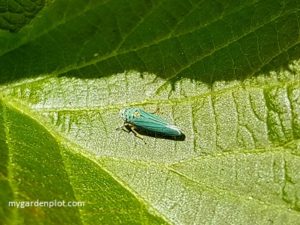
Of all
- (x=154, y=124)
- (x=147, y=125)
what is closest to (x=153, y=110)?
(x=154, y=124)

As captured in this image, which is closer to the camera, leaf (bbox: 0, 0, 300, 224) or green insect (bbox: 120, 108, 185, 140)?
leaf (bbox: 0, 0, 300, 224)

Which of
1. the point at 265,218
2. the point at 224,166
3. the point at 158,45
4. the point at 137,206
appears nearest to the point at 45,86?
the point at 158,45

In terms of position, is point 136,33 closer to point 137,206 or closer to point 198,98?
point 198,98

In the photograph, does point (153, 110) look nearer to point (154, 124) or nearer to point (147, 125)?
point (154, 124)

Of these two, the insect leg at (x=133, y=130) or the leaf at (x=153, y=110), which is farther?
the insect leg at (x=133, y=130)
